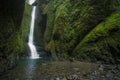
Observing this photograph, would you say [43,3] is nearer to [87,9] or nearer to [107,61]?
[87,9]

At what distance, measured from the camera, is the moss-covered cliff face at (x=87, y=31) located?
22547mm

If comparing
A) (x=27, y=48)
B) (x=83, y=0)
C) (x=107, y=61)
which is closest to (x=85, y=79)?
(x=107, y=61)

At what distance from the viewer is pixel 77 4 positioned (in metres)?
30.3

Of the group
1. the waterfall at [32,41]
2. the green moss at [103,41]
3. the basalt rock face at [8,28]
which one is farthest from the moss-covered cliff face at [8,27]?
the waterfall at [32,41]

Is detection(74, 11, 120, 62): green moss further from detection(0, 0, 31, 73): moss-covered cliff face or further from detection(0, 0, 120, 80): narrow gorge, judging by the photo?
detection(0, 0, 31, 73): moss-covered cliff face

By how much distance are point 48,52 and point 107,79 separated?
20.7 meters

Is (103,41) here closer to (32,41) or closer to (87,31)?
(87,31)

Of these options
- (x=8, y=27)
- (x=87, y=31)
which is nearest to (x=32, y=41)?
(x=87, y=31)

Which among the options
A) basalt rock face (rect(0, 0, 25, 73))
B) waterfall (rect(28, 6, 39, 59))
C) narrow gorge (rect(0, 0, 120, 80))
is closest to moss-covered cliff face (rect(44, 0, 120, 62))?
narrow gorge (rect(0, 0, 120, 80))

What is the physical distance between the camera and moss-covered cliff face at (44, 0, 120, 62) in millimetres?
22547

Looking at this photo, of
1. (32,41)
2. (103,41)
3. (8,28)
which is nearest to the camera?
(8,28)

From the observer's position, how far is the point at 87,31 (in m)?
26.6

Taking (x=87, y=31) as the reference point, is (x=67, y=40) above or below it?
below

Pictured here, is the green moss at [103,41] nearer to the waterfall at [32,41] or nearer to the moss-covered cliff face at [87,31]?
the moss-covered cliff face at [87,31]
